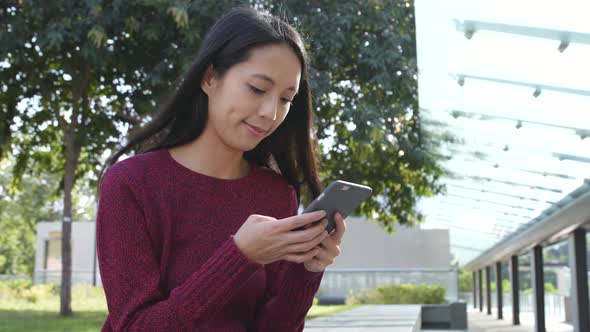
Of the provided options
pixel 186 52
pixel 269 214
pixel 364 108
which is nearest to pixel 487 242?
pixel 364 108

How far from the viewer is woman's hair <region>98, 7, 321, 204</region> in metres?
1.86

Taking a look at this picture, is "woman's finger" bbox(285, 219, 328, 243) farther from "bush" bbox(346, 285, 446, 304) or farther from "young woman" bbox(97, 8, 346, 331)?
"bush" bbox(346, 285, 446, 304)

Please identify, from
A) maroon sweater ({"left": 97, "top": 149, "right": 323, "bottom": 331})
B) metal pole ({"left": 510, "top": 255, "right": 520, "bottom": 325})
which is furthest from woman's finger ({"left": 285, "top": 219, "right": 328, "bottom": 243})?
metal pole ({"left": 510, "top": 255, "right": 520, "bottom": 325})

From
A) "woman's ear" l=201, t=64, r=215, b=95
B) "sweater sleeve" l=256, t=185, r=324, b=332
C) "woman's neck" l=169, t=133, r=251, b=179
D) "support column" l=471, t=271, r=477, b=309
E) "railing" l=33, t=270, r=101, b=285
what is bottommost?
"support column" l=471, t=271, r=477, b=309

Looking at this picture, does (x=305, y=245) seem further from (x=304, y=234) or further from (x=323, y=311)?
(x=323, y=311)

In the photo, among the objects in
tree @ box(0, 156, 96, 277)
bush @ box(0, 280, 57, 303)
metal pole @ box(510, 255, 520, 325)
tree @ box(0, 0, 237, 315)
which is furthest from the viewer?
tree @ box(0, 156, 96, 277)

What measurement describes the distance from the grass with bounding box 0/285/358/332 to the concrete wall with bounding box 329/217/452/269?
16172 mm

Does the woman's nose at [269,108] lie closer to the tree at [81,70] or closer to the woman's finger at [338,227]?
the woman's finger at [338,227]

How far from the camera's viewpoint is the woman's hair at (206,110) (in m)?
1.86

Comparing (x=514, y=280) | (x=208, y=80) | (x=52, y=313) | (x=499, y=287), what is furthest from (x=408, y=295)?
(x=208, y=80)

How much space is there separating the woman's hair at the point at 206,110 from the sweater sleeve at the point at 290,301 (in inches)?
13.5

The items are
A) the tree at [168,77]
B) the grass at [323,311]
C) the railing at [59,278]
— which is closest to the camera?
the tree at [168,77]

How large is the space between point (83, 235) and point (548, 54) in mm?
33629

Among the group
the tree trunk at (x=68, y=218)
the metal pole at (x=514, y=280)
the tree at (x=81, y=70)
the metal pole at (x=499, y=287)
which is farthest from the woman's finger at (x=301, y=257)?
the metal pole at (x=499, y=287)
